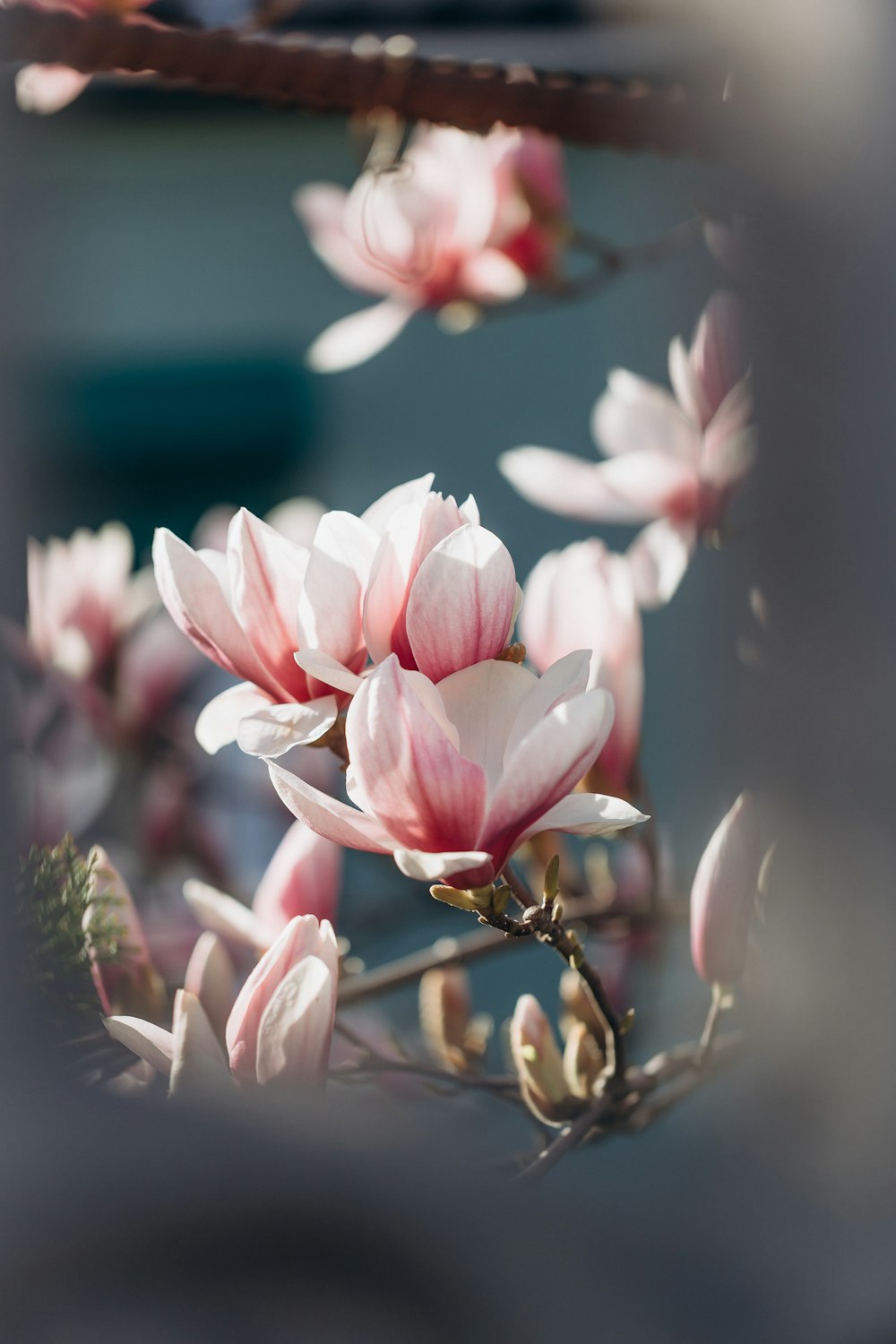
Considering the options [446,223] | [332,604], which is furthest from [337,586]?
[446,223]

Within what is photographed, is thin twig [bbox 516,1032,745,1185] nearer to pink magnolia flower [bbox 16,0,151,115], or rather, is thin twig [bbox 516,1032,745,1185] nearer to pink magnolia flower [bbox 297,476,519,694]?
pink magnolia flower [bbox 297,476,519,694]

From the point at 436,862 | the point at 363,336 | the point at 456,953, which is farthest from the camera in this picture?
the point at 363,336

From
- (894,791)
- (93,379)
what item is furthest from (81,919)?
(93,379)

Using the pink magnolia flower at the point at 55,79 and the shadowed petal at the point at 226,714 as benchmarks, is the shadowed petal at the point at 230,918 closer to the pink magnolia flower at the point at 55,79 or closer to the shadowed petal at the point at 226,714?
the shadowed petal at the point at 226,714

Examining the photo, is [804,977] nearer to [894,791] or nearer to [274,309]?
[894,791]

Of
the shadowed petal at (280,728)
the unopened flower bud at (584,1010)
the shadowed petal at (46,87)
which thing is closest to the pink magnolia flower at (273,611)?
the shadowed petal at (280,728)

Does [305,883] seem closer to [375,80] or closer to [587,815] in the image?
[587,815]

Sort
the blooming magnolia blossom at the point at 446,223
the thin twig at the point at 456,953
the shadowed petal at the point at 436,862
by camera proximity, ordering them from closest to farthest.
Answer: the shadowed petal at the point at 436,862
the thin twig at the point at 456,953
the blooming magnolia blossom at the point at 446,223
